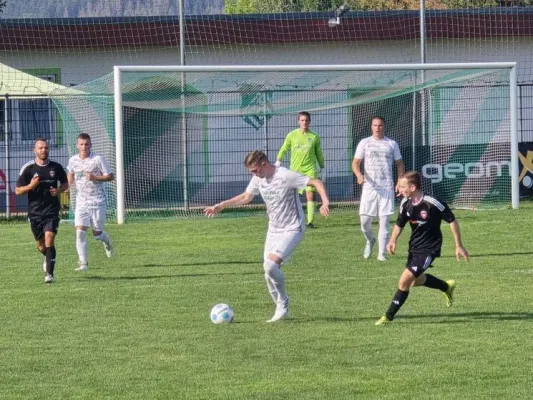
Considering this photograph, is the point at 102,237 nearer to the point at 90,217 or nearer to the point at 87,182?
the point at 90,217

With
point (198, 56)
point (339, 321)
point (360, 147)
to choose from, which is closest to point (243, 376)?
point (339, 321)

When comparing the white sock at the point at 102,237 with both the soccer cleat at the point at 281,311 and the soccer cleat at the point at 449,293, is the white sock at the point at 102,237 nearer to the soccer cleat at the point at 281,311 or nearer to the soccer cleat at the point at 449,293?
the soccer cleat at the point at 281,311

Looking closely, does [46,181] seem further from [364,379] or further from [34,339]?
[364,379]

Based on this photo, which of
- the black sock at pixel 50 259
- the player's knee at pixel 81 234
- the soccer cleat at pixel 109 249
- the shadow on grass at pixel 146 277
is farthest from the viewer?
the soccer cleat at pixel 109 249

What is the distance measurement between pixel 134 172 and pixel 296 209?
1156cm

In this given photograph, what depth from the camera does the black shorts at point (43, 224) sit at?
15.5m

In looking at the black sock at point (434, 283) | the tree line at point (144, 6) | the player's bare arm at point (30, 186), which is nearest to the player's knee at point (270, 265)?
the black sock at point (434, 283)

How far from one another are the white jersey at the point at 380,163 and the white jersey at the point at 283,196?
5.04 meters

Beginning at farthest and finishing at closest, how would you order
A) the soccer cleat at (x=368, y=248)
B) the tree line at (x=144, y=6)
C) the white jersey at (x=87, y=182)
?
1. the tree line at (x=144, y=6)
2. the soccer cleat at (x=368, y=248)
3. the white jersey at (x=87, y=182)

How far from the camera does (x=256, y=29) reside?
28.6 meters

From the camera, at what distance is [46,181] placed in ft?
50.9

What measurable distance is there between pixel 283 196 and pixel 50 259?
15.3 ft

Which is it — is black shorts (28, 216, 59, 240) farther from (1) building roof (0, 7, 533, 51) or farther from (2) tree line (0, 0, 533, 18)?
(1) building roof (0, 7, 533, 51)

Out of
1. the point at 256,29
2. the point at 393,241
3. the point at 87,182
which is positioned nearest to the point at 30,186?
the point at 87,182
